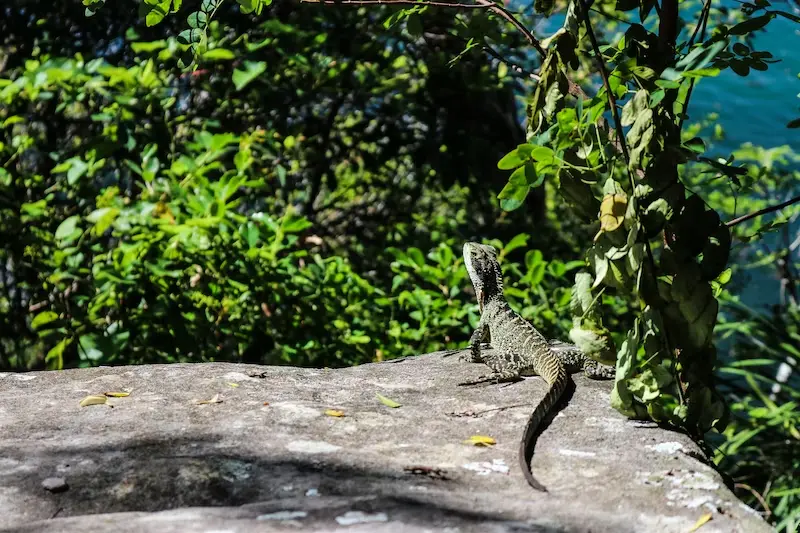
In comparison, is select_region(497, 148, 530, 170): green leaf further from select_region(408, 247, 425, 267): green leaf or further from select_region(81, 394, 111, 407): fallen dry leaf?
select_region(408, 247, 425, 267): green leaf

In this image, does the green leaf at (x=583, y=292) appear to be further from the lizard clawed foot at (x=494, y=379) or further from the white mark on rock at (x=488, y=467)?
the lizard clawed foot at (x=494, y=379)

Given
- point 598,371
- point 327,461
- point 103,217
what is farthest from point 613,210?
point 103,217

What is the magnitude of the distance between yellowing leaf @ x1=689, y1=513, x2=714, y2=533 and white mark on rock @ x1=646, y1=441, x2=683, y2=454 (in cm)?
48

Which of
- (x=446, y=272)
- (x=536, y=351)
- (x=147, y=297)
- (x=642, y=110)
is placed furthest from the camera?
(x=446, y=272)

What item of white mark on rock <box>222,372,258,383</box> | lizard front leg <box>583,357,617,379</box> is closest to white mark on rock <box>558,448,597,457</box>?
lizard front leg <box>583,357,617,379</box>

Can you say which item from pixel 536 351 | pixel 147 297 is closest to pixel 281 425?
pixel 536 351

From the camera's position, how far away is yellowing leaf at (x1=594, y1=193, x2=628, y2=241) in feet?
8.19

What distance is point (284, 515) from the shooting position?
1974 millimetres

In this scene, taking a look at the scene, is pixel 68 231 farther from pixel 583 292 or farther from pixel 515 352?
pixel 583 292

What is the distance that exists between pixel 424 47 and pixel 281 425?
15.7ft

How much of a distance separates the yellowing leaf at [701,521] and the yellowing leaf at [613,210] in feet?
2.72

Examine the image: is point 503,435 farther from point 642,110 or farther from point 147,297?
point 147,297

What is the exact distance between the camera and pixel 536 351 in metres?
3.88

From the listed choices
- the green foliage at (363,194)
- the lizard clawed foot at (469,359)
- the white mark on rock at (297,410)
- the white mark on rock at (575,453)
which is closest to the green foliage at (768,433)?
the green foliage at (363,194)
